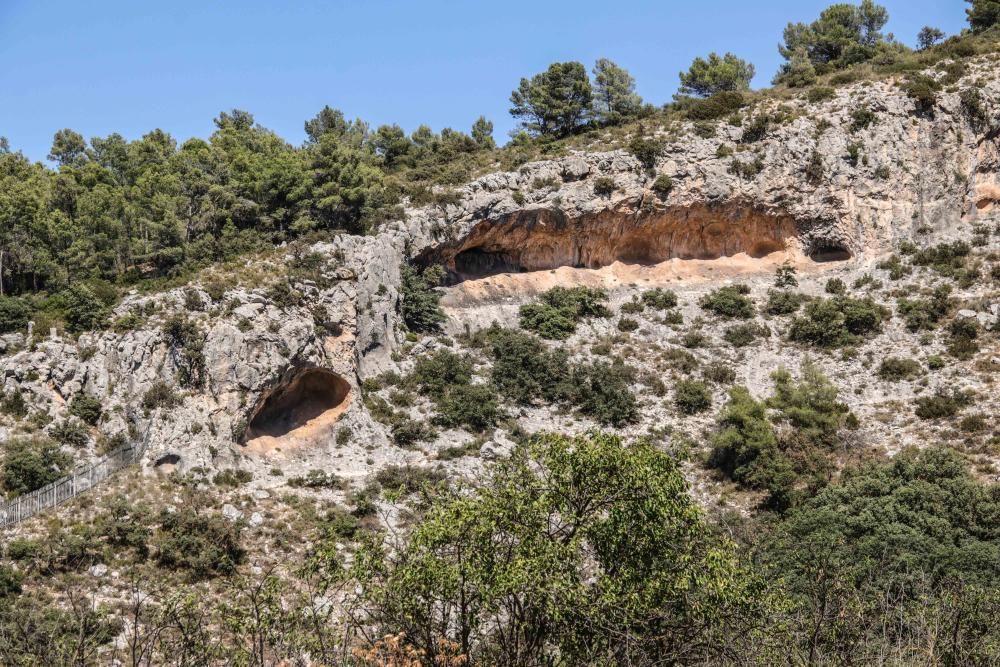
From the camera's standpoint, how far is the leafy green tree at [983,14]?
6581 cm

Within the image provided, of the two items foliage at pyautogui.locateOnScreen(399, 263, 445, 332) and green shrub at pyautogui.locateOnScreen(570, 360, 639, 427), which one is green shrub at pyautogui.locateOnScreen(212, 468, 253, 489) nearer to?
foliage at pyautogui.locateOnScreen(399, 263, 445, 332)

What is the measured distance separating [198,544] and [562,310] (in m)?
23.6

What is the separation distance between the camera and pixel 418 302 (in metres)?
44.9

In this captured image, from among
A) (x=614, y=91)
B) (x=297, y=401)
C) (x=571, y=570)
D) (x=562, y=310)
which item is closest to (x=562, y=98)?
(x=614, y=91)

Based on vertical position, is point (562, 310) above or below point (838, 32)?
below

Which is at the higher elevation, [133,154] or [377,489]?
[133,154]

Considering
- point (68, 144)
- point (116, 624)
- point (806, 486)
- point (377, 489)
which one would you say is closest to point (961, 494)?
point (806, 486)

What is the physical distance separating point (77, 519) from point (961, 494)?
28.2 m

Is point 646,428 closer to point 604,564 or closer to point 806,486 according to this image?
point 806,486

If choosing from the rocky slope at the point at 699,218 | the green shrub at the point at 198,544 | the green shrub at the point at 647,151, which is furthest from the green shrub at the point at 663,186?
the green shrub at the point at 198,544

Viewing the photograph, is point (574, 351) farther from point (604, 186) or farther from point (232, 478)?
point (232, 478)

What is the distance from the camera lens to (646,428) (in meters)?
39.1

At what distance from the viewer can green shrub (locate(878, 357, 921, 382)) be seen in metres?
39.3

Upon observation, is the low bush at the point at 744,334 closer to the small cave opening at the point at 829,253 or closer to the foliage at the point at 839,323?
the foliage at the point at 839,323
